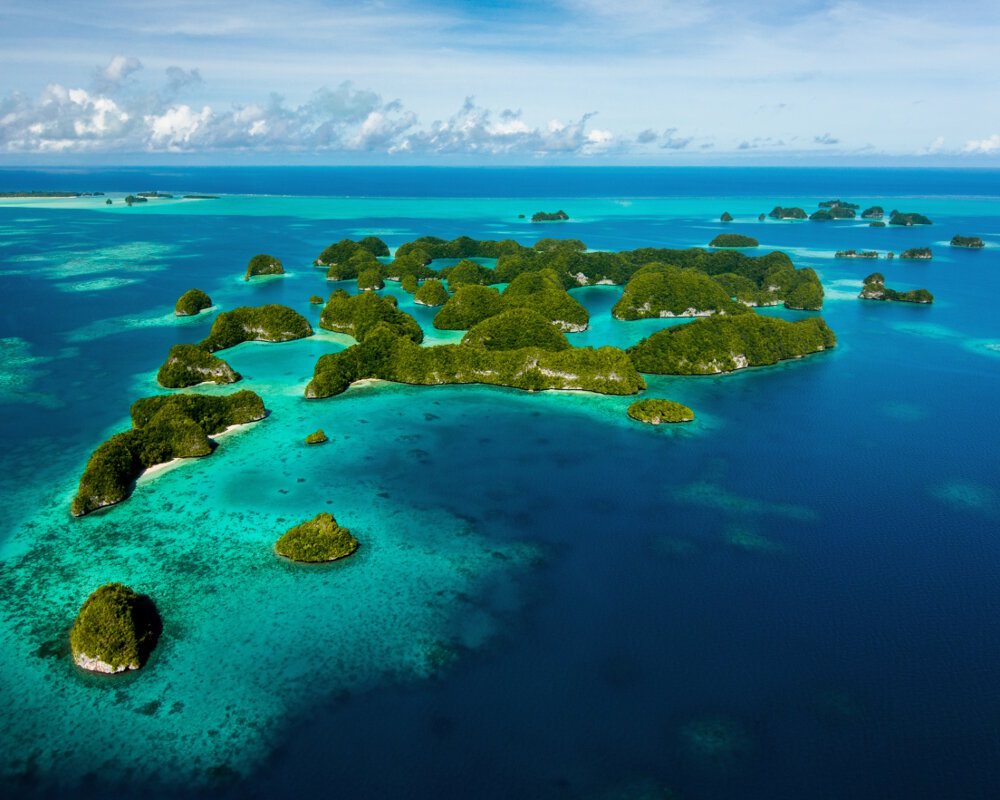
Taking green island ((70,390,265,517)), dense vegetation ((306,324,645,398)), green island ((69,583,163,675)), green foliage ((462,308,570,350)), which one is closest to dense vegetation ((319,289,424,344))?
dense vegetation ((306,324,645,398))

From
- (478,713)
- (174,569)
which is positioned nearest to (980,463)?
(478,713)

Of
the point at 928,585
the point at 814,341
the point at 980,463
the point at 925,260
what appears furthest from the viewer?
the point at 925,260

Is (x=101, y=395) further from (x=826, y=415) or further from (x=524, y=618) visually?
(x=826, y=415)

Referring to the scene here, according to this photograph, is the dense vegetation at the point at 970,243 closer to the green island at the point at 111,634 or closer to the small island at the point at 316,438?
the small island at the point at 316,438

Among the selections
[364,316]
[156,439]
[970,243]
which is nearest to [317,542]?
[156,439]

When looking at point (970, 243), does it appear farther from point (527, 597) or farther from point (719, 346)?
point (527, 597)
